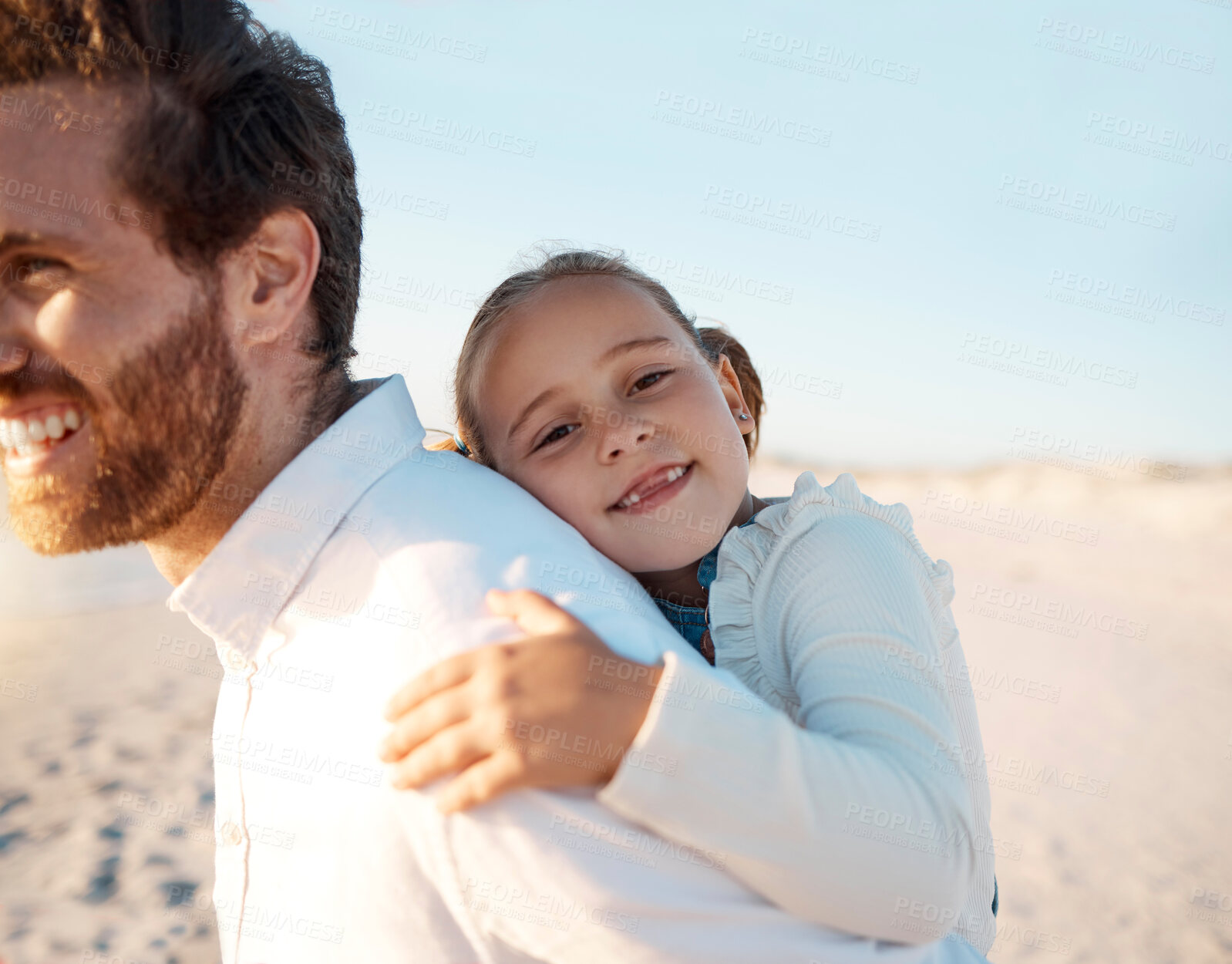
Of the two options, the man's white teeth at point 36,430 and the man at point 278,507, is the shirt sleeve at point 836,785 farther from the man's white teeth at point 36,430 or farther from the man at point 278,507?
the man's white teeth at point 36,430

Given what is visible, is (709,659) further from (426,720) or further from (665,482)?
(426,720)

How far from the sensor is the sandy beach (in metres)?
4.52

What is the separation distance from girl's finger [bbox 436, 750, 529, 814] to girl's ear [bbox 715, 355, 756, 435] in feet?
5.95

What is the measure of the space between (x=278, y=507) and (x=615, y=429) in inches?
35.6

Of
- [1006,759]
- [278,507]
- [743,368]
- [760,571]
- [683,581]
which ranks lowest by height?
[1006,759]

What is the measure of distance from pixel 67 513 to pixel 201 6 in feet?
3.43

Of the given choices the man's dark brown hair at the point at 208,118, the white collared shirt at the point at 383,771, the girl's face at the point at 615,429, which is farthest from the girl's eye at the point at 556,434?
the white collared shirt at the point at 383,771

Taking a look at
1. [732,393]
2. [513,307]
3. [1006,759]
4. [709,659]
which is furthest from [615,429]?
[1006,759]

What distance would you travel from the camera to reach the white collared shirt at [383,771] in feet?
3.60

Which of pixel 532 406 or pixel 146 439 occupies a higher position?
pixel 146 439

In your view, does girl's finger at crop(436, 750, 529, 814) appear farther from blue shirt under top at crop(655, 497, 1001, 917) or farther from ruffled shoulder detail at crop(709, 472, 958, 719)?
blue shirt under top at crop(655, 497, 1001, 917)

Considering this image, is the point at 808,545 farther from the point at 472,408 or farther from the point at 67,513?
the point at 67,513

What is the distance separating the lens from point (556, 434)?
230cm

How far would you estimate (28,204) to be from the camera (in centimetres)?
147
